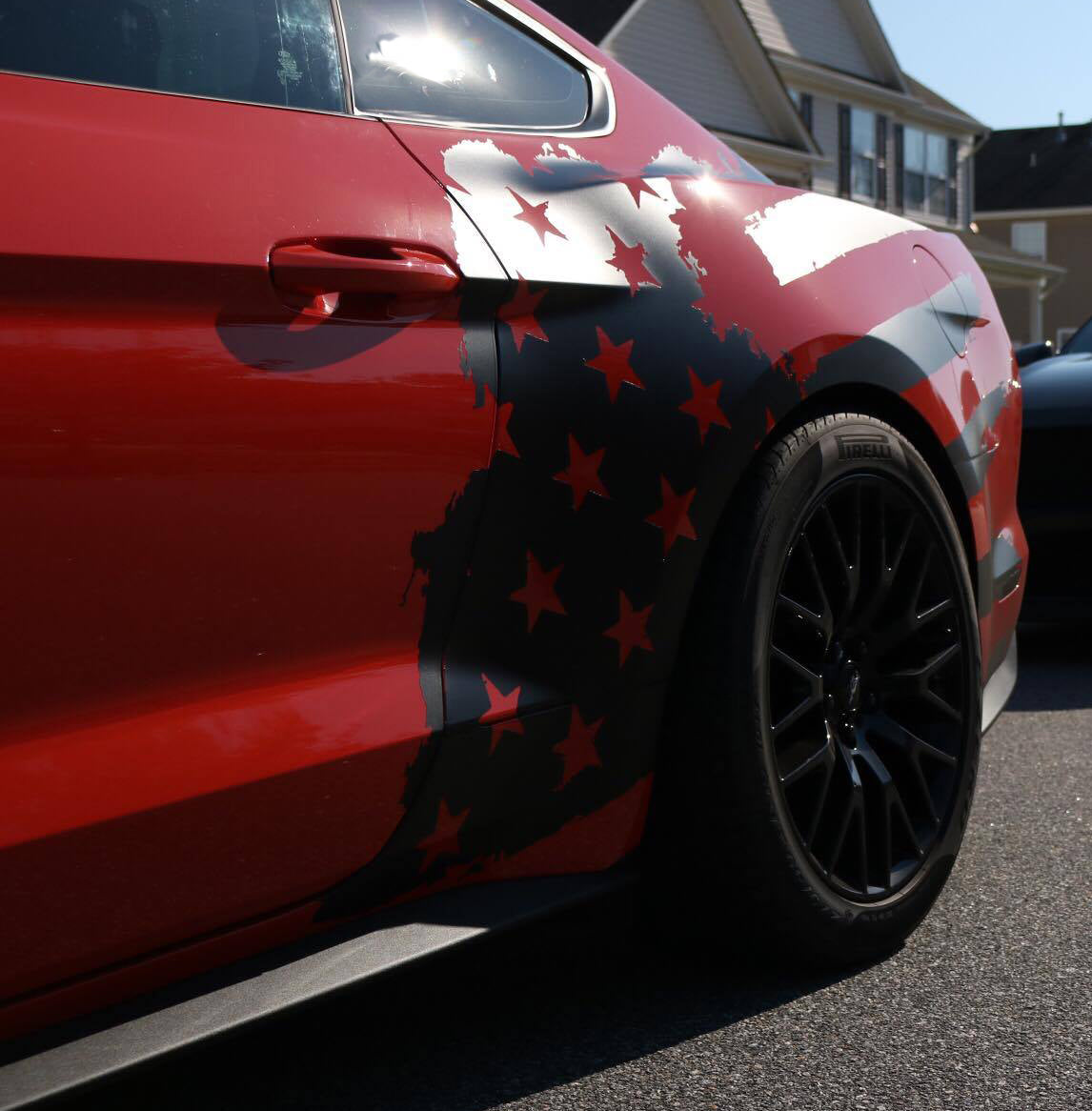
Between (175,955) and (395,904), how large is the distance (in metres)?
0.34

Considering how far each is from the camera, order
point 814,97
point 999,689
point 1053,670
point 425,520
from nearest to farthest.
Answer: point 425,520 → point 999,689 → point 1053,670 → point 814,97

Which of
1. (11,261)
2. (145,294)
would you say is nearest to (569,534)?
(145,294)

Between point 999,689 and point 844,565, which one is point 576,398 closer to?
point 844,565

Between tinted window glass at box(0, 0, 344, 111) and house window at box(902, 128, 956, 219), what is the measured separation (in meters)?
32.1

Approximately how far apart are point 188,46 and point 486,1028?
141 cm

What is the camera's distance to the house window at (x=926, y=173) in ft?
108

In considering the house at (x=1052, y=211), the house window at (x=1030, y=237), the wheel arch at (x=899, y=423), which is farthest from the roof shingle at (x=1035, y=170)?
the wheel arch at (x=899, y=423)

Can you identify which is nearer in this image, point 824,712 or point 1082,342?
point 824,712

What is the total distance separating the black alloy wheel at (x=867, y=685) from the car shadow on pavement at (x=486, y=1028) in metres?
0.24

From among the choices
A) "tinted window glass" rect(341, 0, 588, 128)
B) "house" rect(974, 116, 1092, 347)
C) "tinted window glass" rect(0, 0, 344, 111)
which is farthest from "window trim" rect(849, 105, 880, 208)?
"tinted window glass" rect(0, 0, 344, 111)

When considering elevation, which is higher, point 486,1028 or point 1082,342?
point 1082,342

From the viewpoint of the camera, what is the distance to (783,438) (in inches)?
96.3

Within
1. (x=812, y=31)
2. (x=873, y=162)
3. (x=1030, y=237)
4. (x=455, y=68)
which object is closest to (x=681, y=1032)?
(x=455, y=68)

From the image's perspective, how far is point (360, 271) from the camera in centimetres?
191
